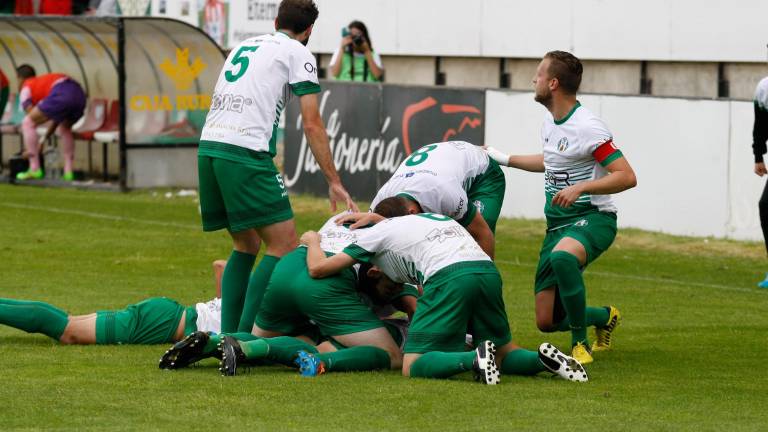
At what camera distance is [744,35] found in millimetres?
18922

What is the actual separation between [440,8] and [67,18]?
18.6ft

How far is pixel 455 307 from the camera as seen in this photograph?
761 cm

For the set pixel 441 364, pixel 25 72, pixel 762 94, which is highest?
pixel 25 72

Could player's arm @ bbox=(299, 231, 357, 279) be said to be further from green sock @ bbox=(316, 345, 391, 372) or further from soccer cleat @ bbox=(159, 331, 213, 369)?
soccer cleat @ bbox=(159, 331, 213, 369)

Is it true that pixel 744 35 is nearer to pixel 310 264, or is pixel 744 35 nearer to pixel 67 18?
pixel 67 18

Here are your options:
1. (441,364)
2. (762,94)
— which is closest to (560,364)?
(441,364)

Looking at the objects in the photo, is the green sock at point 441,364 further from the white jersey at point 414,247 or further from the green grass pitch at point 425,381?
the white jersey at point 414,247

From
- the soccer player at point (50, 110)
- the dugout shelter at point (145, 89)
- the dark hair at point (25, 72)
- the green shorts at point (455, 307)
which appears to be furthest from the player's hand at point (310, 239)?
the dark hair at point (25, 72)

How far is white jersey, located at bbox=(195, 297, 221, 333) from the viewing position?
8.87 meters

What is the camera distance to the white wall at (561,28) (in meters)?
19.2

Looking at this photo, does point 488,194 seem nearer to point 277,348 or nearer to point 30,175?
point 277,348

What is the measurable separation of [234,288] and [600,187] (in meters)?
2.10

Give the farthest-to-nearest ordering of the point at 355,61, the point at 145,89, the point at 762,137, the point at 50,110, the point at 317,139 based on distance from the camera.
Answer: the point at 50,110
the point at 145,89
the point at 355,61
the point at 762,137
the point at 317,139

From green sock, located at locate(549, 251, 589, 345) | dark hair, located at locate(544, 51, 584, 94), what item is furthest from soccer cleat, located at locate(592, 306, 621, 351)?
dark hair, located at locate(544, 51, 584, 94)
